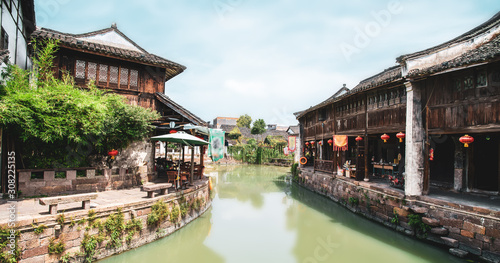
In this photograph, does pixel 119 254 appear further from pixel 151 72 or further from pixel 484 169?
pixel 484 169

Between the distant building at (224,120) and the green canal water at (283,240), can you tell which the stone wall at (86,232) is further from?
the distant building at (224,120)

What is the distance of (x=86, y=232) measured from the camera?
6102mm

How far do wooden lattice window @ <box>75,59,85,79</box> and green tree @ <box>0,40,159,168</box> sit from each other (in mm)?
943

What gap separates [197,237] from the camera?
344 inches

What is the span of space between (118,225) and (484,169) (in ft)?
42.3

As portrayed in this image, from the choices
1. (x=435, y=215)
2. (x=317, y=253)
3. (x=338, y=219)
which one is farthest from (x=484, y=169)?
(x=317, y=253)

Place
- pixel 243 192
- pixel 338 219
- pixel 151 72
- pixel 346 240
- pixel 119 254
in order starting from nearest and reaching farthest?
pixel 119 254, pixel 346 240, pixel 338 219, pixel 151 72, pixel 243 192

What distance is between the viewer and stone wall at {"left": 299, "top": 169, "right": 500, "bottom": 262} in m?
6.70

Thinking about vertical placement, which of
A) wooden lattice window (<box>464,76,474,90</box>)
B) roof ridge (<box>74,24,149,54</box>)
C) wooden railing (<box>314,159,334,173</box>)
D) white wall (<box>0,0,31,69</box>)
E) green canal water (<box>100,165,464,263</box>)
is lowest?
green canal water (<box>100,165,464,263</box>)

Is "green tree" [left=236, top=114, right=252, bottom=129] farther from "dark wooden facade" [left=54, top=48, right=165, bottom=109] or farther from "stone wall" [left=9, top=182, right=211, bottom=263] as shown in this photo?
"stone wall" [left=9, top=182, right=211, bottom=263]

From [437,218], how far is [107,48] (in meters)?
13.5

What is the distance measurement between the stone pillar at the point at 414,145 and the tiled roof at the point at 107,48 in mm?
9932

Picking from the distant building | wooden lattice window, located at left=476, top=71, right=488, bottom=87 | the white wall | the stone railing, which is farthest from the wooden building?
the distant building

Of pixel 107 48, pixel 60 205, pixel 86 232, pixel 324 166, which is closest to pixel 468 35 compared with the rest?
pixel 324 166
